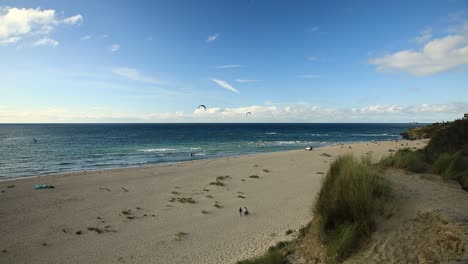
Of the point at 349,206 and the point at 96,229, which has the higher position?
the point at 349,206

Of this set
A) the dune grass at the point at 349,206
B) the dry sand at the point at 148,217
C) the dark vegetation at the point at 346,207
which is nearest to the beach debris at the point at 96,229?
the dry sand at the point at 148,217

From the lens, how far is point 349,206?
5754 millimetres

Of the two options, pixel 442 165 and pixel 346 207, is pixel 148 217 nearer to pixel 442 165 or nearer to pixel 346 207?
pixel 346 207

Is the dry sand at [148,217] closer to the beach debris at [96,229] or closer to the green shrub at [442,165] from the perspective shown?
the beach debris at [96,229]

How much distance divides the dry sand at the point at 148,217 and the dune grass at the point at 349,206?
2.68m

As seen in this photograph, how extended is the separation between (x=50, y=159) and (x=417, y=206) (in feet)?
Result: 137

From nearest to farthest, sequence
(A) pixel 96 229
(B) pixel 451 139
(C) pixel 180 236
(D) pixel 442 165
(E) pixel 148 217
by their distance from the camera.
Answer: (D) pixel 442 165, (C) pixel 180 236, (A) pixel 96 229, (E) pixel 148 217, (B) pixel 451 139

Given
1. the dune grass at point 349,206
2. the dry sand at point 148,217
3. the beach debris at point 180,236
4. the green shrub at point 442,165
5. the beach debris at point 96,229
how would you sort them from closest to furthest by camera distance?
the dune grass at point 349,206 < the green shrub at point 442,165 < the dry sand at point 148,217 < the beach debris at point 180,236 < the beach debris at point 96,229

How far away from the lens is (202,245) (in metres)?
9.84

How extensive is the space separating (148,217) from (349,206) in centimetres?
991

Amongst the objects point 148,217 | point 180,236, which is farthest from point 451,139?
point 148,217

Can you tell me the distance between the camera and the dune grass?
5414 millimetres

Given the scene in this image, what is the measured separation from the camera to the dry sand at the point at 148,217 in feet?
31.1

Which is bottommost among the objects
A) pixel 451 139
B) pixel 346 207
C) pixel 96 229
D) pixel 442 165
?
pixel 96 229
